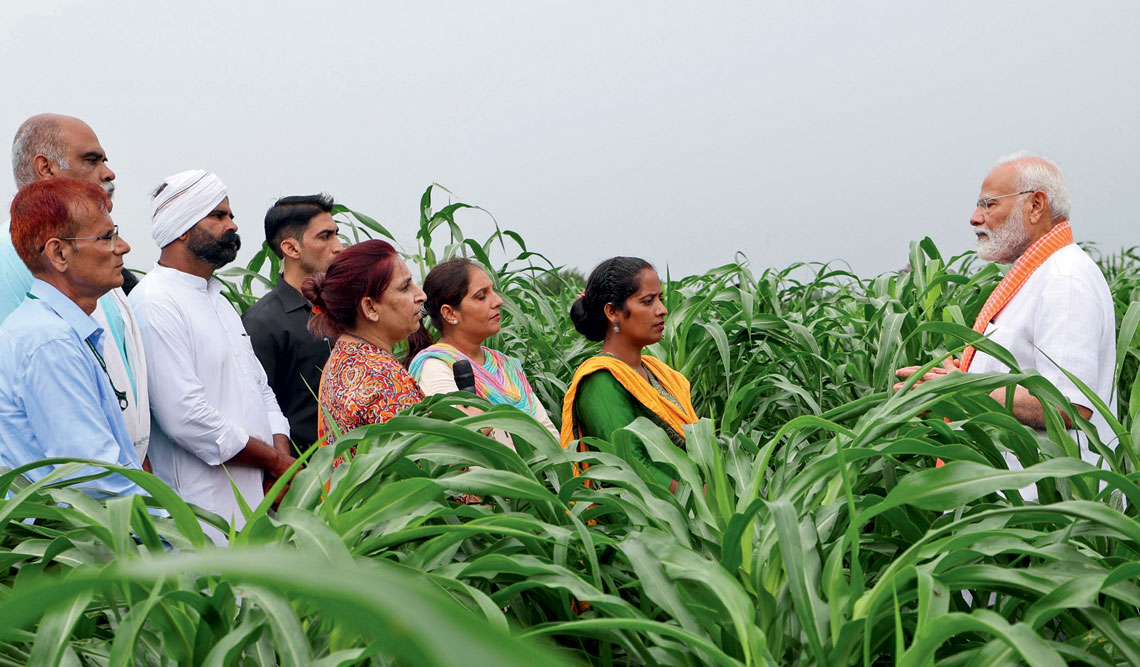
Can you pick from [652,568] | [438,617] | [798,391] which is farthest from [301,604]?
[798,391]

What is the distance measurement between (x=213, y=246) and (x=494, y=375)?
91 cm

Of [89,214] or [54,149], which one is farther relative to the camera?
[54,149]

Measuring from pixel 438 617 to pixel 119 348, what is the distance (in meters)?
2.35

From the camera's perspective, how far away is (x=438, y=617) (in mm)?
317

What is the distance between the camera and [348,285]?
269 centimetres

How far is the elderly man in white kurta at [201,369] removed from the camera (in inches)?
104

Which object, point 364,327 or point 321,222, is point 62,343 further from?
point 321,222

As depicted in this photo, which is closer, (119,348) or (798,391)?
(119,348)

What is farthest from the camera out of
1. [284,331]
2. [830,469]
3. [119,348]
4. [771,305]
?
[771,305]

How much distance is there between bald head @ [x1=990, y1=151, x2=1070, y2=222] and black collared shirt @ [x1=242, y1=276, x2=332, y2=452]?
2.15 m

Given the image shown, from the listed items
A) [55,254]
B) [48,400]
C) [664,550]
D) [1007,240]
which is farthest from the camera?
[1007,240]

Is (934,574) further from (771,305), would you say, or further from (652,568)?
(771,305)

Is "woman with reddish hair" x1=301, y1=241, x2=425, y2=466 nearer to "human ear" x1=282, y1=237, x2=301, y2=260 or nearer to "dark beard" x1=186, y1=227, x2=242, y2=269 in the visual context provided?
"dark beard" x1=186, y1=227, x2=242, y2=269

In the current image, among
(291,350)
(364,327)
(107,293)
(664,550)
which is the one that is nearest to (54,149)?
(107,293)
